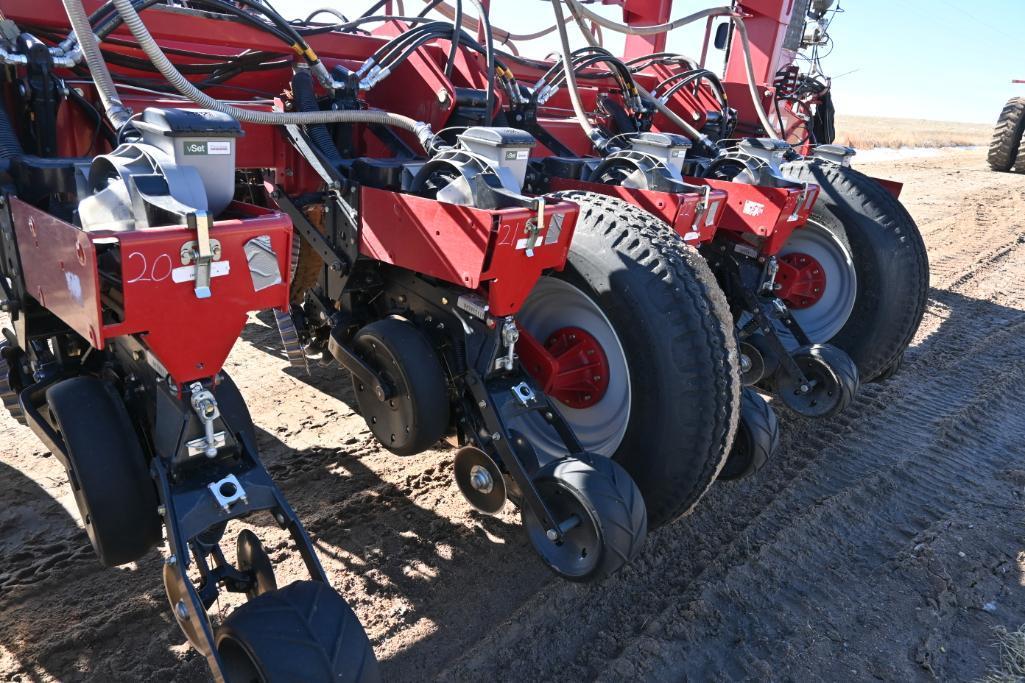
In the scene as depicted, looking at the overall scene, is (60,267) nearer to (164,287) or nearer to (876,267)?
(164,287)

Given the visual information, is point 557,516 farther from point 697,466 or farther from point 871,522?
point 871,522

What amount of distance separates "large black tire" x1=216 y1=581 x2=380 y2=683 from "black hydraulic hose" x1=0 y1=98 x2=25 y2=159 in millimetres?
1474

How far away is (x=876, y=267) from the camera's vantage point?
399 cm

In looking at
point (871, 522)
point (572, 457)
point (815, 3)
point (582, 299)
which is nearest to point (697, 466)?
point (572, 457)

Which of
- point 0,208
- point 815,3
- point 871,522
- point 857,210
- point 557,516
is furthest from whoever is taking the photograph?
point 815,3

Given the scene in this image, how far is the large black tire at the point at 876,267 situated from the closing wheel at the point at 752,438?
4.78 feet

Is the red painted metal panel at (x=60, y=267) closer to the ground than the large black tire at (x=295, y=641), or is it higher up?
higher up

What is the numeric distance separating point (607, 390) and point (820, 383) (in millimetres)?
1516

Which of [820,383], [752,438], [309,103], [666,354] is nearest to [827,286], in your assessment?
[820,383]

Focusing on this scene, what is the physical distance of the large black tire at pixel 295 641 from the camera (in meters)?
1.59

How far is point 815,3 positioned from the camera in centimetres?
709

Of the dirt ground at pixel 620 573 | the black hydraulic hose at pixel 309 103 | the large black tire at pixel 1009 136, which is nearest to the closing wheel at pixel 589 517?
the dirt ground at pixel 620 573

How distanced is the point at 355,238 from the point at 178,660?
155 cm

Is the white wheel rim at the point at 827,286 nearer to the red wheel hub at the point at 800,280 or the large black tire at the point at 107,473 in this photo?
the red wheel hub at the point at 800,280
